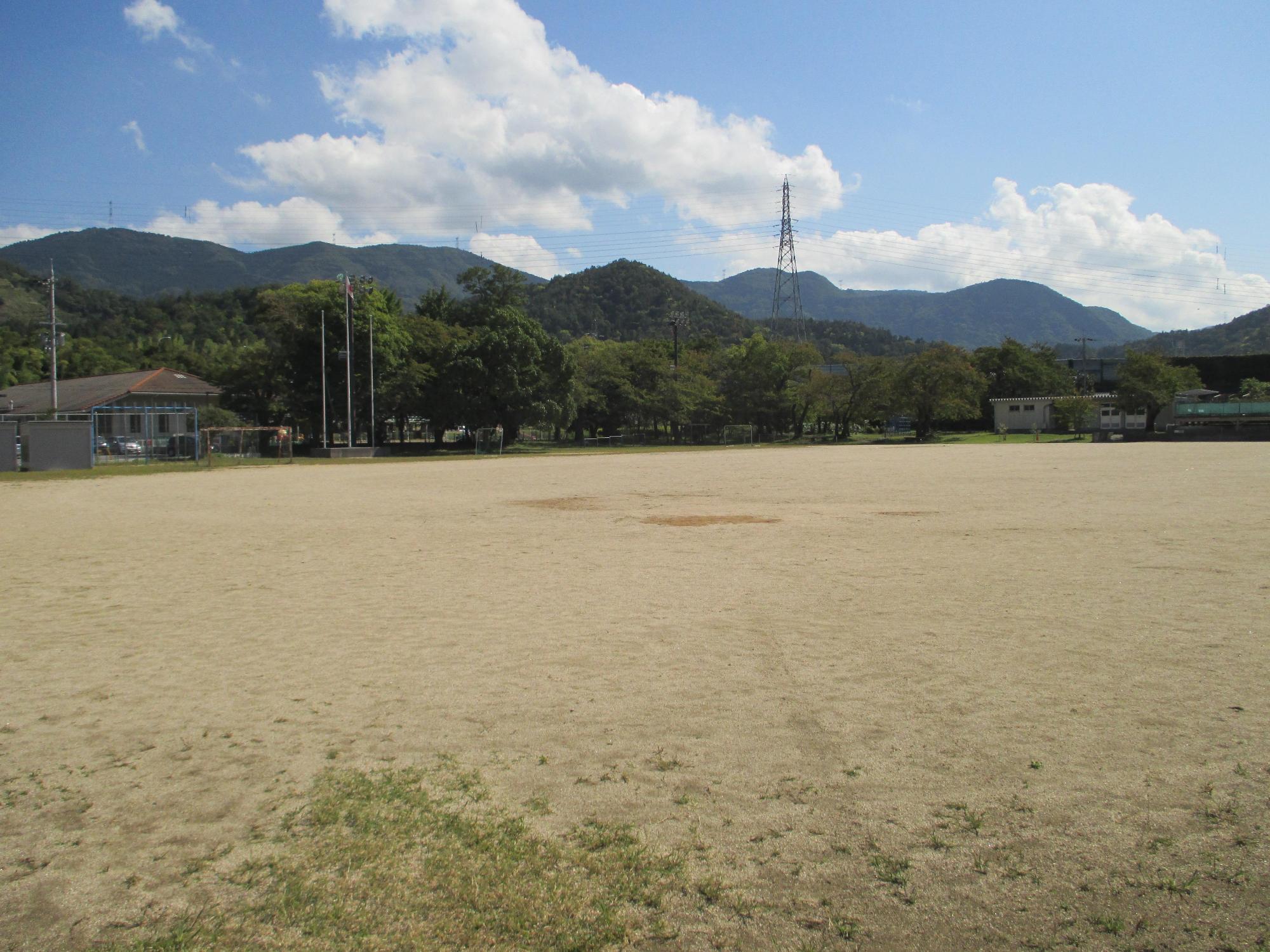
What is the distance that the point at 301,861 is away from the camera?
11.3ft

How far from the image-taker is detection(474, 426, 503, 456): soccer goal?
57.1 metres

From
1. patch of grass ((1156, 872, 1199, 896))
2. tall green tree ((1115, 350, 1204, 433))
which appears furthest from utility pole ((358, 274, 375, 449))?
tall green tree ((1115, 350, 1204, 433))

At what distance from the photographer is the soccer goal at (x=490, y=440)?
187ft

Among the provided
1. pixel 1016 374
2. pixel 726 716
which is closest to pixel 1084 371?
pixel 1016 374

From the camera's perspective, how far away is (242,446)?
4681 centimetres

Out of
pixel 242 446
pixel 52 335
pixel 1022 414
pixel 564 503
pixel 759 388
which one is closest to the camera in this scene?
pixel 564 503

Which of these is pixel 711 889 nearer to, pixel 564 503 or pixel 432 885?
pixel 432 885

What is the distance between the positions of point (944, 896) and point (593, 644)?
13.0 ft

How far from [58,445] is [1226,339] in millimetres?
201118

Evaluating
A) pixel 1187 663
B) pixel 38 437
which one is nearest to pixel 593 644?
pixel 1187 663

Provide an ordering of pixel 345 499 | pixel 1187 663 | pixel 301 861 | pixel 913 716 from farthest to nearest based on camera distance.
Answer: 1. pixel 345 499
2. pixel 1187 663
3. pixel 913 716
4. pixel 301 861

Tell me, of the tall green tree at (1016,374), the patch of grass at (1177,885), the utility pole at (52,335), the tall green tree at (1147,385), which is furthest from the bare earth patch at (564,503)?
the tall green tree at (1016,374)

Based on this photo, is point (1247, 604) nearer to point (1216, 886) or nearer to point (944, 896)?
point (1216, 886)

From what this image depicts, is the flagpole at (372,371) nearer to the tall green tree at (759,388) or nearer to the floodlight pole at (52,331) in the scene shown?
the floodlight pole at (52,331)
